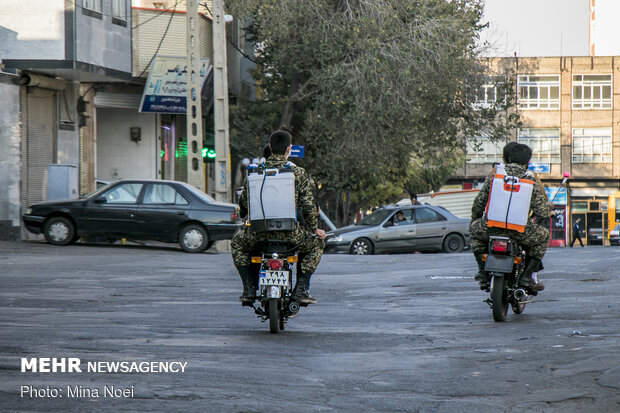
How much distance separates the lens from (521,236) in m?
10.5

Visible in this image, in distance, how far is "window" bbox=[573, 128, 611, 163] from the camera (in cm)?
6881

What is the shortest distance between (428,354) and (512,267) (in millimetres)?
2308

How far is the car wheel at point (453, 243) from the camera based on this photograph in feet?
99.0

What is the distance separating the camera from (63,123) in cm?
2811

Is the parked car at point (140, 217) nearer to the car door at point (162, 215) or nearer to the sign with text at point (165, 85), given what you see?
the car door at point (162, 215)

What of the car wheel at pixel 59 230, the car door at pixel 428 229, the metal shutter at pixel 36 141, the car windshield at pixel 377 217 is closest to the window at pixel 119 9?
the metal shutter at pixel 36 141

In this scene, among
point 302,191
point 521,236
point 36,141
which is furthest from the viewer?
point 36,141

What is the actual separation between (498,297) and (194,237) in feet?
45.9

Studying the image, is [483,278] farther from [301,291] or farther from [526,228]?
[301,291]

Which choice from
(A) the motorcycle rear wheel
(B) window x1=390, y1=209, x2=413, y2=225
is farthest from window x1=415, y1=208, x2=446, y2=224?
(A) the motorcycle rear wheel

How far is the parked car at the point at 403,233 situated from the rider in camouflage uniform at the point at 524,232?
18171 millimetres

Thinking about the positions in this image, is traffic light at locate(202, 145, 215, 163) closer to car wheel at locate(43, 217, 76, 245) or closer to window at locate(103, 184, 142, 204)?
window at locate(103, 184, 142, 204)

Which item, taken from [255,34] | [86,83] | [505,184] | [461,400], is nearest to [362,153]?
[255,34]

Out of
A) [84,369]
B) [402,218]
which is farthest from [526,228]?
[402,218]
